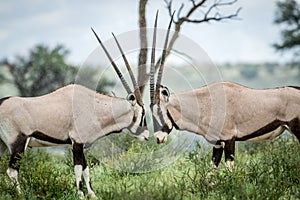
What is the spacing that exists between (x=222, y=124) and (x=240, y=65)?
4957 cm

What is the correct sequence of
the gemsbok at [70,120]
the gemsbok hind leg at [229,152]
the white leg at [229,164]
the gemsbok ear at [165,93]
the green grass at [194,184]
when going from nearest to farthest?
the green grass at [194,184]
the gemsbok at [70,120]
the white leg at [229,164]
the gemsbok hind leg at [229,152]
the gemsbok ear at [165,93]

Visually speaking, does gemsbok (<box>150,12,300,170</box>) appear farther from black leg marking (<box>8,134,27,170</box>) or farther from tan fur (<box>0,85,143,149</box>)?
black leg marking (<box>8,134,27,170</box>)

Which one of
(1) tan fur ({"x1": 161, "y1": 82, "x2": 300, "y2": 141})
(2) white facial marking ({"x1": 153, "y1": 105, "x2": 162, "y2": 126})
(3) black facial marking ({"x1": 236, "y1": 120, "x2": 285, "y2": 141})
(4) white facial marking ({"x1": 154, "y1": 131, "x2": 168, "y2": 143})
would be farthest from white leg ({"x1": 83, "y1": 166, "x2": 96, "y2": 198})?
(3) black facial marking ({"x1": 236, "y1": 120, "x2": 285, "y2": 141})

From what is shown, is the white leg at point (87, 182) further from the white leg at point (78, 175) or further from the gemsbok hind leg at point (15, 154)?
the gemsbok hind leg at point (15, 154)

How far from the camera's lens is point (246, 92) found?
9.05m

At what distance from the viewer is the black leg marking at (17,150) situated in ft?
26.9

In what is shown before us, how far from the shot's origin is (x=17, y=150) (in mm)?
8211

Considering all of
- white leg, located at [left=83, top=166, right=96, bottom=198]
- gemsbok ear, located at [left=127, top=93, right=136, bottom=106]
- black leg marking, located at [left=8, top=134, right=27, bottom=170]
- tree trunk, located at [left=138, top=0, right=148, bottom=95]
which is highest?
tree trunk, located at [left=138, top=0, right=148, bottom=95]

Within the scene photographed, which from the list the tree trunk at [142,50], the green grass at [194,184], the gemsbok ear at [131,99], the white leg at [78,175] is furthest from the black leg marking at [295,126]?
the white leg at [78,175]

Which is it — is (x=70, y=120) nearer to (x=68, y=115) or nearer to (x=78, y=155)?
(x=68, y=115)

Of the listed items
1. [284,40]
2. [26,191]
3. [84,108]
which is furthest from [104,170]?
[284,40]

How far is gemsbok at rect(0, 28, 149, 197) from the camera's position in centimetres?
833

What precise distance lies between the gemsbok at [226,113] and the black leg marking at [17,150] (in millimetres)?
1741

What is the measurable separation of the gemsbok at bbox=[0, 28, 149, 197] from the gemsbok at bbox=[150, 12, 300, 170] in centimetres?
31
